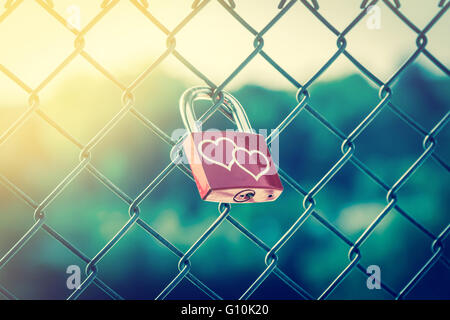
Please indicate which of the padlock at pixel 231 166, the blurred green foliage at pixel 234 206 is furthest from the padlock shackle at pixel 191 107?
the blurred green foliage at pixel 234 206

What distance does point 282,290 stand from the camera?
11305mm

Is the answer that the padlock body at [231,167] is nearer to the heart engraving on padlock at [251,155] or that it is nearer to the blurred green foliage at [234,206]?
the heart engraving on padlock at [251,155]

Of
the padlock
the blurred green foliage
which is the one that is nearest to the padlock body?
the padlock

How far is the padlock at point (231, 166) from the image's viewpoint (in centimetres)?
75

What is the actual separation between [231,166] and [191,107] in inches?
6.9

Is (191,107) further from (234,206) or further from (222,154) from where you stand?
(234,206)

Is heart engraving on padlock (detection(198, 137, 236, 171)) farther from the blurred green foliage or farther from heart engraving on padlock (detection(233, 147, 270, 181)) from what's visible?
the blurred green foliage

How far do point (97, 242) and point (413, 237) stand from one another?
274 inches

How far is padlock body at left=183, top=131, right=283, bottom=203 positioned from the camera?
0.75 m

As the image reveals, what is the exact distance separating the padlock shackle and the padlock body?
7 centimetres

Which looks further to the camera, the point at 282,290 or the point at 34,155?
the point at 282,290
